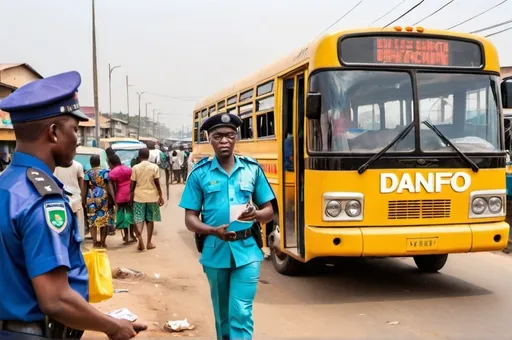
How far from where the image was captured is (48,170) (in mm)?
2094

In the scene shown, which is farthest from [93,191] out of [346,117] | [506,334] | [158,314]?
[506,334]

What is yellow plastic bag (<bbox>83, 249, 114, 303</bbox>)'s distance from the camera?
94.1 inches

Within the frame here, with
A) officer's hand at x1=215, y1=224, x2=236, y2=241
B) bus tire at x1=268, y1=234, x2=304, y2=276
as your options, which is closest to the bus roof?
bus tire at x1=268, y1=234, x2=304, y2=276

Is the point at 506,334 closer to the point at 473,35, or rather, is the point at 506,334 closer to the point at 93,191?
the point at 473,35

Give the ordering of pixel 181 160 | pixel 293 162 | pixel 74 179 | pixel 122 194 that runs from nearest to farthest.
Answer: pixel 293 162 < pixel 74 179 < pixel 122 194 < pixel 181 160

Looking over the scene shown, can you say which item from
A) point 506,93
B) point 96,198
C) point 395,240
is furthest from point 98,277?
point 96,198

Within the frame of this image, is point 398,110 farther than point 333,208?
Yes

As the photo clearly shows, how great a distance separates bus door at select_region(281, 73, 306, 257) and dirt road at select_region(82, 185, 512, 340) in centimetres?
66

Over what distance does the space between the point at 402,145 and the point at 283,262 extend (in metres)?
2.48

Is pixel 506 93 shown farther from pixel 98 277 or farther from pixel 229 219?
pixel 98 277

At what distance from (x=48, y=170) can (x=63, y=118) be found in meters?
0.20

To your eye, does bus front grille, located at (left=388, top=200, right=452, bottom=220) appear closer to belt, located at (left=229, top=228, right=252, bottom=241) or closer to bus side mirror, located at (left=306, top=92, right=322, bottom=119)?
bus side mirror, located at (left=306, top=92, right=322, bottom=119)

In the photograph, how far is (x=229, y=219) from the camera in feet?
13.1

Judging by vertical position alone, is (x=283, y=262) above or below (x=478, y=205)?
below
